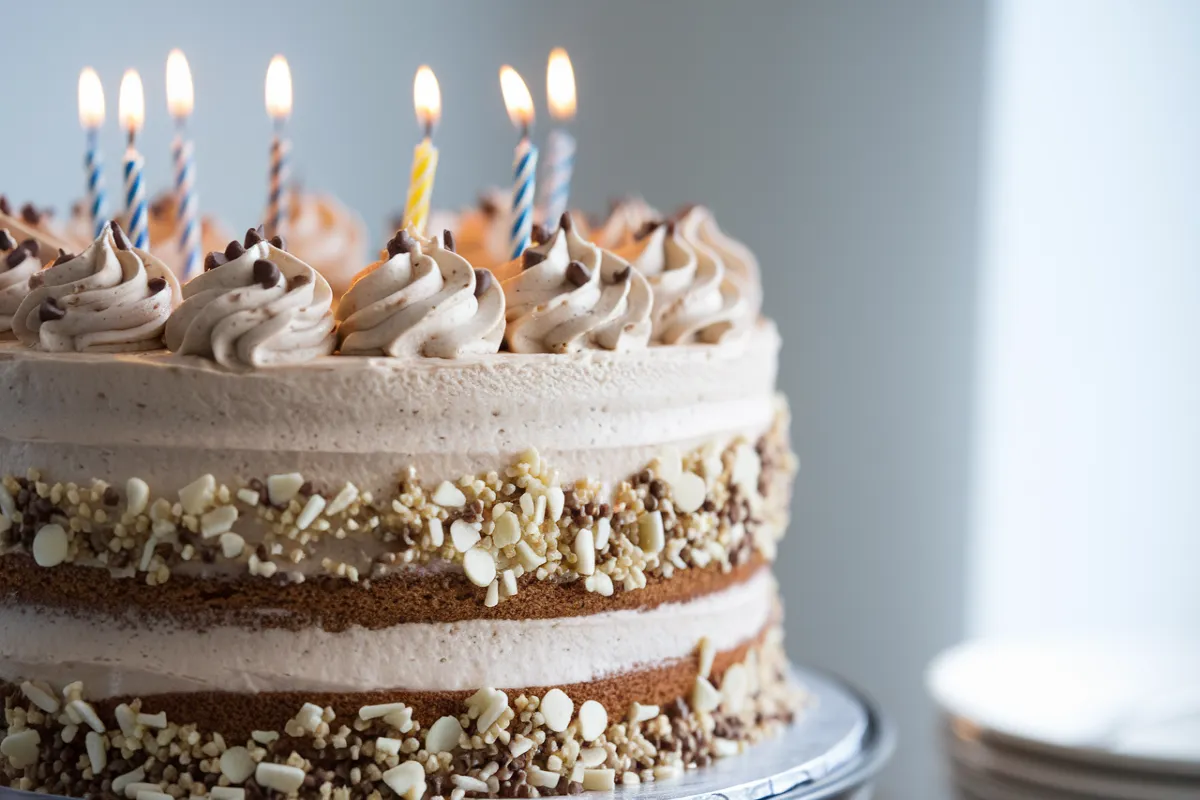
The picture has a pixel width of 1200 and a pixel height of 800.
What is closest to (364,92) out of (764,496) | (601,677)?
(764,496)

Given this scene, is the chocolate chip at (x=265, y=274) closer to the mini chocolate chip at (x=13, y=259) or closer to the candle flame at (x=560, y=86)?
the mini chocolate chip at (x=13, y=259)

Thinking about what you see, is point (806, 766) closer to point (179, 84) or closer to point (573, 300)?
point (573, 300)

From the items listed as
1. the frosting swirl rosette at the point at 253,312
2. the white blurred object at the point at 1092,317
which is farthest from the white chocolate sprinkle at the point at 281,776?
the white blurred object at the point at 1092,317

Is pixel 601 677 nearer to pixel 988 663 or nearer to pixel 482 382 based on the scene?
pixel 482 382

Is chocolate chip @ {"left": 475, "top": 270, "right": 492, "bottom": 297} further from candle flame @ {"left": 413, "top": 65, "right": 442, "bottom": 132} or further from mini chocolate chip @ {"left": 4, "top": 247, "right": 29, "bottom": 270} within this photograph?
mini chocolate chip @ {"left": 4, "top": 247, "right": 29, "bottom": 270}

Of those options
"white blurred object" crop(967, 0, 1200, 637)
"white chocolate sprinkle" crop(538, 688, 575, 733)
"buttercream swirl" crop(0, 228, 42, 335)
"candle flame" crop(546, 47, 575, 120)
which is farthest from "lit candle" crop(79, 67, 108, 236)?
"white blurred object" crop(967, 0, 1200, 637)

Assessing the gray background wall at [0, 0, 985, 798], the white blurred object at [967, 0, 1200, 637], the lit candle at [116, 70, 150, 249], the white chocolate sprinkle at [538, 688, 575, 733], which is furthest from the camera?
the gray background wall at [0, 0, 985, 798]
